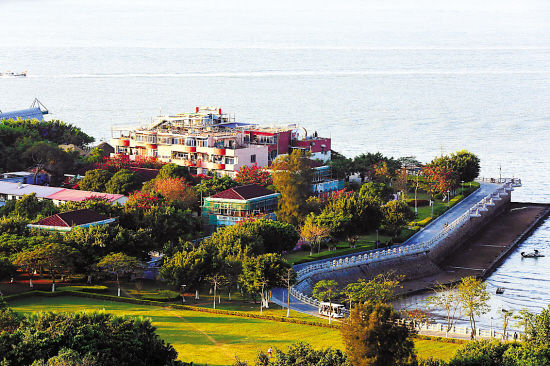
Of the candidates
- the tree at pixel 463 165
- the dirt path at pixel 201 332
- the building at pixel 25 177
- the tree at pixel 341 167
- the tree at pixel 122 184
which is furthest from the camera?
the tree at pixel 463 165

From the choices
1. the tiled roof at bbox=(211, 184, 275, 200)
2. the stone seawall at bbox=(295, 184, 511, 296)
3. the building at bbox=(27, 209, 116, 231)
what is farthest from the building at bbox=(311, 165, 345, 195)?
the building at bbox=(27, 209, 116, 231)

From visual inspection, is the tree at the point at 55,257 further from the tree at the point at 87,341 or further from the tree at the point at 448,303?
the tree at the point at 448,303

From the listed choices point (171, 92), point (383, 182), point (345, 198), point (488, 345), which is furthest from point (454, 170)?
point (171, 92)

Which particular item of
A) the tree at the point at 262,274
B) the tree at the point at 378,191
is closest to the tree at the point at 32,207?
the tree at the point at 262,274

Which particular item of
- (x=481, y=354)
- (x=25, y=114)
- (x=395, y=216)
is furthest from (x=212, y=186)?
(x=25, y=114)

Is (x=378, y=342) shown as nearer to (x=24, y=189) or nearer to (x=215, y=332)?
(x=215, y=332)
